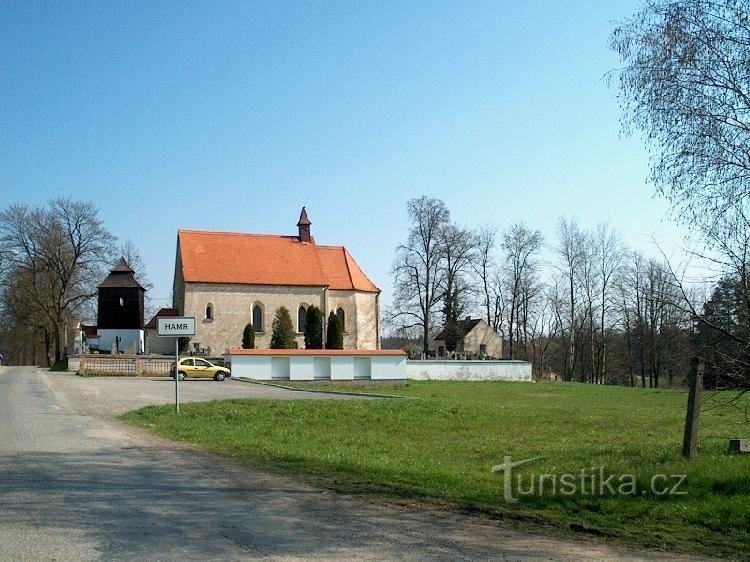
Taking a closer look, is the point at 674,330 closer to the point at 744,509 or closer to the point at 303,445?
the point at 744,509

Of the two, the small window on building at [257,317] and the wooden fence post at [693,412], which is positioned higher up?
the small window on building at [257,317]

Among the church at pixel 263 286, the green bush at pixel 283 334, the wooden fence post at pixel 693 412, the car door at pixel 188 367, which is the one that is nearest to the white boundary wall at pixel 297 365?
the car door at pixel 188 367

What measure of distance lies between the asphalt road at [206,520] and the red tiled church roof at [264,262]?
178 ft

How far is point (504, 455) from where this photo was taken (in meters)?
14.1

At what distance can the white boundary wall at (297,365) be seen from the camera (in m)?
46.7

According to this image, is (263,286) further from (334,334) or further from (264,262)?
(334,334)

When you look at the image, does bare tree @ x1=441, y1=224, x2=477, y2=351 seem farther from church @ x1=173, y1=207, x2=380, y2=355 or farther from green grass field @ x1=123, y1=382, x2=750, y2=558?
green grass field @ x1=123, y1=382, x2=750, y2=558

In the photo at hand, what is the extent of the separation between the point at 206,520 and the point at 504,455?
7.60m

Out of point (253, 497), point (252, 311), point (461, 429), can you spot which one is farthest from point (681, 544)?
point (252, 311)

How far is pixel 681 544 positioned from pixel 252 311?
61095mm

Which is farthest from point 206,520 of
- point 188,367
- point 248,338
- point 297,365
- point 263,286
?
point 263,286

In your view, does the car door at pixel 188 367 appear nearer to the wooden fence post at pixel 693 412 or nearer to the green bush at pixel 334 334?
the green bush at pixel 334 334

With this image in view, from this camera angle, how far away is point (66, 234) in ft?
227

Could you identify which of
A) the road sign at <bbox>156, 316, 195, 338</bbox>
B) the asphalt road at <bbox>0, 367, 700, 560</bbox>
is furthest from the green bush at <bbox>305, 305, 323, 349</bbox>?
the asphalt road at <bbox>0, 367, 700, 560</bbox>
